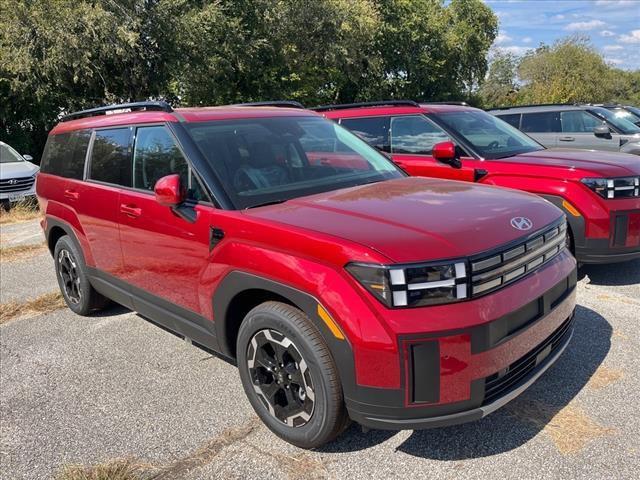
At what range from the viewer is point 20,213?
1139 cm

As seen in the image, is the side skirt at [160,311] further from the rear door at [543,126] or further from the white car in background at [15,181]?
the rear door at [543,126]

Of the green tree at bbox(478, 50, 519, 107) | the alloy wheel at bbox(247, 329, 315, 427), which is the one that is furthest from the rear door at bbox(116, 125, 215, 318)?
the green tree at bbox(478, 50, 519, 107)

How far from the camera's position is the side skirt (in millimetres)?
3402

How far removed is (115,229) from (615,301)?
4.27 metres

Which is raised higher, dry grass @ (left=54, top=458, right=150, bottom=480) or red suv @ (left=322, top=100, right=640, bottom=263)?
red suv @ (left=322, top=100, right=640, bottom=263)

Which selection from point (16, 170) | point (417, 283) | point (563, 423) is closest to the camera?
point (417, 283)

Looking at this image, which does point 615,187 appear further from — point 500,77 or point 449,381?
point 500,77

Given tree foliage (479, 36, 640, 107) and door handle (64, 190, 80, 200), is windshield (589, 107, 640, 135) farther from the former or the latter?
tree foliage (479, 36, 640, 107)

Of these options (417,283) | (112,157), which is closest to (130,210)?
(112,157)

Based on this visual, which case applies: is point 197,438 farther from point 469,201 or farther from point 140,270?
point 469,201

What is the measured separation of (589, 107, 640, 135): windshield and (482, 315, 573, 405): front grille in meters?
9.06

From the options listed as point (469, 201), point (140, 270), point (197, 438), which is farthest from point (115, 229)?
point (469, 201)

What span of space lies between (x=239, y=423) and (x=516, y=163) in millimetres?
3856

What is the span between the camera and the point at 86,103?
18500 millimetres
